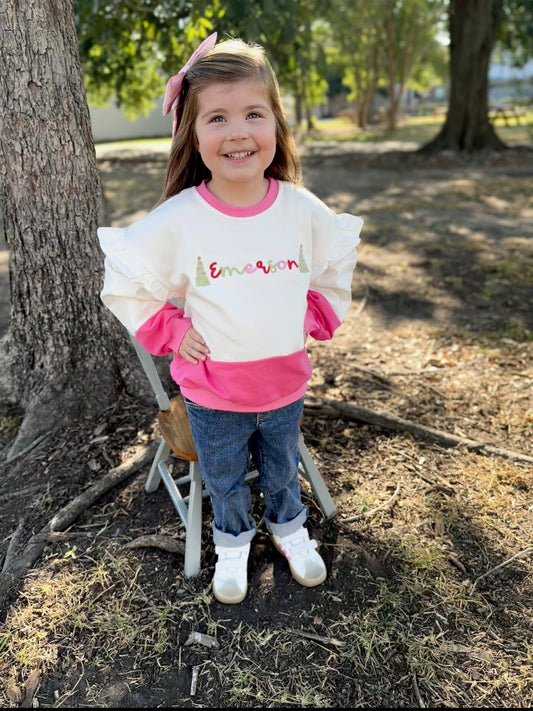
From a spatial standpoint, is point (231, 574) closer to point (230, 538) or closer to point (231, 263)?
point (230, 538)

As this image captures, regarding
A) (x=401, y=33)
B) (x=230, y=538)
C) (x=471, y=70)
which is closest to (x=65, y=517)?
(x=230, y=538)

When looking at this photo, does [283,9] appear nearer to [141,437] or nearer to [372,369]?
[372,369]

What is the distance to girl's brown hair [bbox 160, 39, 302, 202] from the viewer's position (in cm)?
175

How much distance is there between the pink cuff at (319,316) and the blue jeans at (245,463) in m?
0.25

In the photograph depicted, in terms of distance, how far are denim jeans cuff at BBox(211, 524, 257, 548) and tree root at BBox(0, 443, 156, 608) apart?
0.68m

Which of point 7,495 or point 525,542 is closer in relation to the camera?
point 525,542

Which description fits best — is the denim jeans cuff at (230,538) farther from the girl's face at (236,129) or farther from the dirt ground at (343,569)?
the girl's face at (236,129)

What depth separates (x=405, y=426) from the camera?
9.93 ft

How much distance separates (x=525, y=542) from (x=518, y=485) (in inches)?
14.1

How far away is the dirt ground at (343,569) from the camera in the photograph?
1.84 metres

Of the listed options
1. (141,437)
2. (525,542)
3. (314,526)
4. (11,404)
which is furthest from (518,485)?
(11,404)

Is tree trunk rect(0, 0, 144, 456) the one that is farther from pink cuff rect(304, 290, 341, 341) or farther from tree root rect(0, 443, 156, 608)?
pink cuff rect(304, 290, 341, 341)

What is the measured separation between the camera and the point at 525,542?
2330 millimetres

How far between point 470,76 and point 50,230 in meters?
12.3
